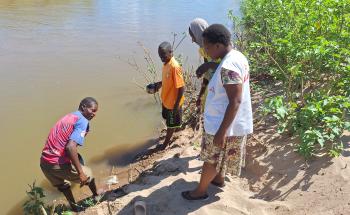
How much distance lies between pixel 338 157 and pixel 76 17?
11.8 m

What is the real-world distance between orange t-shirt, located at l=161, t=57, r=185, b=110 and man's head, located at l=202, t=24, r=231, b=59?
1451 millimetres

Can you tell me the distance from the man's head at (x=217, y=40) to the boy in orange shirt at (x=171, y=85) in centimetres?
142

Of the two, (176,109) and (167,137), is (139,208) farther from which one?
(167,137)

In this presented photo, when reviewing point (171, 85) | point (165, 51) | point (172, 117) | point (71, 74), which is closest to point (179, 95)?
point (171, 85)

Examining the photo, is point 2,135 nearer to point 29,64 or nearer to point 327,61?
point 29,64

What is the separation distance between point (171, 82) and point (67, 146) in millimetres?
1476

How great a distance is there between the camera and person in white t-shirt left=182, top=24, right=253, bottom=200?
269 centimetres

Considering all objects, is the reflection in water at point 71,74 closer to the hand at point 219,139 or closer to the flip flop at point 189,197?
the flip flop at point 189,197

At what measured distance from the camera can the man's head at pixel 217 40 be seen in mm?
2740

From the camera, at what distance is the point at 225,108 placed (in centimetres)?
283

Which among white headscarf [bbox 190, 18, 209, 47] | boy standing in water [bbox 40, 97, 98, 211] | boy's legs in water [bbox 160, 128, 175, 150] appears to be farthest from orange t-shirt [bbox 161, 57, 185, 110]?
boy standing in water [bbox 40, 97, 98, 211]

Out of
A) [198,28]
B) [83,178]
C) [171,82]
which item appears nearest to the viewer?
[83,178]

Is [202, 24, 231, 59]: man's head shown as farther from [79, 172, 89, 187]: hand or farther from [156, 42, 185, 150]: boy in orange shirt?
[79, 172, 89, 187]: hand

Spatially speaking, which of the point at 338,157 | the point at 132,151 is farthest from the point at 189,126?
the point at 338,157
